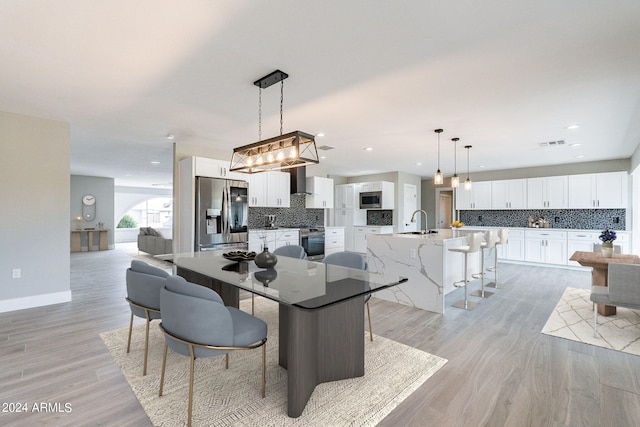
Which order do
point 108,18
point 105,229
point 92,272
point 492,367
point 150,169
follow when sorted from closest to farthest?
point 108,18
point 492,367
point 92,272
point 150,169
point 105,229

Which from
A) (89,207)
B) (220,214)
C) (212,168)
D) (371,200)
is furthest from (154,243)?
(371,200)

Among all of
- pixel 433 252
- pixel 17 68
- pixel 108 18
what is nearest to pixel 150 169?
pixel 17 68

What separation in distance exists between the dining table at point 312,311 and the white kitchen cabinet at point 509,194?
23.1ft

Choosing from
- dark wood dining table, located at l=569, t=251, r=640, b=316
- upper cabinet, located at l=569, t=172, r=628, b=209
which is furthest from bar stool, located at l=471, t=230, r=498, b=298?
upper cabinet, located at l=569, t=172, r=628, b=209

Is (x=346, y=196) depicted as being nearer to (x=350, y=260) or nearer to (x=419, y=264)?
(x=419, y=264)

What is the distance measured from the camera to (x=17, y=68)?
2592 mm

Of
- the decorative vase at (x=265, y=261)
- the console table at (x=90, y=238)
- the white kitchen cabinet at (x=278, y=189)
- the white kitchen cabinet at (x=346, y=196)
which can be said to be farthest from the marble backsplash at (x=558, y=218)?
the console table at (x=90, y=238)

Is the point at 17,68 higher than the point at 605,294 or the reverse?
higher

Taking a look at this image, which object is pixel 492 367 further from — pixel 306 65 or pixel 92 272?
pixel 92 272

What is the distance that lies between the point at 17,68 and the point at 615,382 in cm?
538

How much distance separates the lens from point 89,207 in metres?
10.1

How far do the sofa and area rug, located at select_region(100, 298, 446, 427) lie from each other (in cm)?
532

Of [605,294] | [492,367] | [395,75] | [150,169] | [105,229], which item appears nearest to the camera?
[492,367]

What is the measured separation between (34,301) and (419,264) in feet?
16.7
